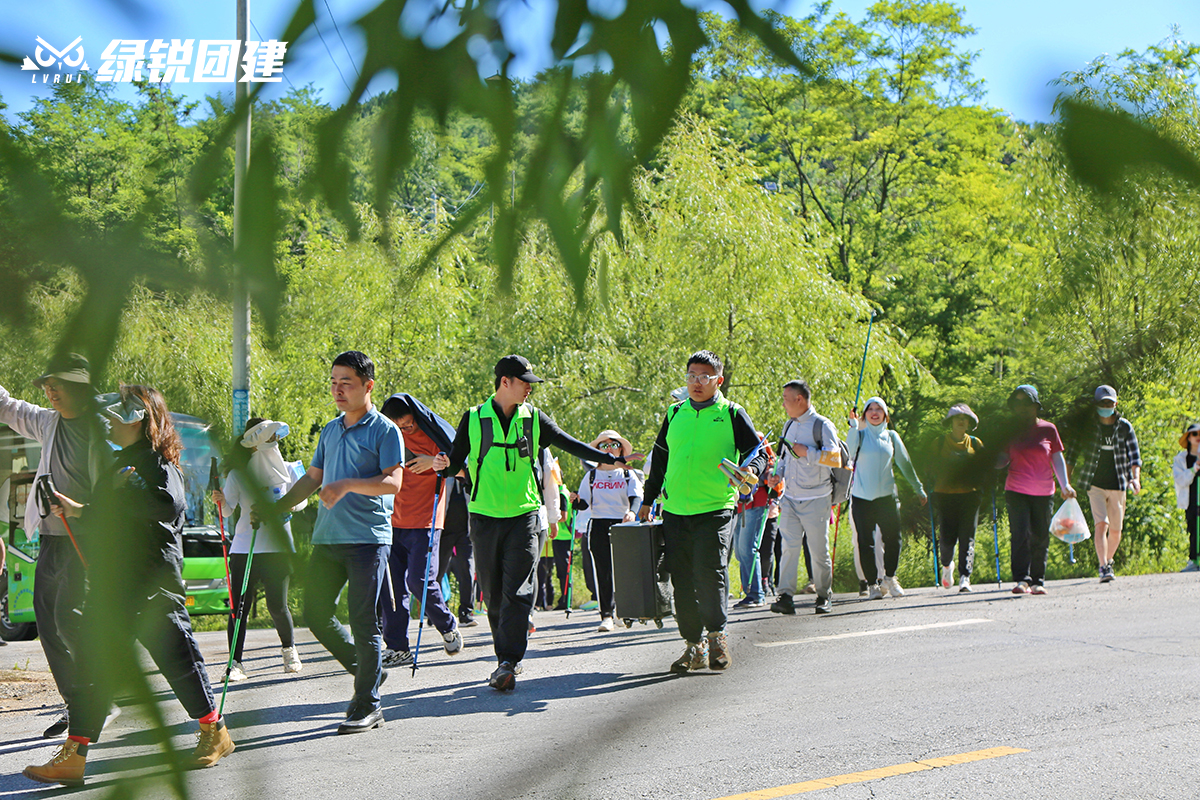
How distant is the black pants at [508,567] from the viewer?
594cm

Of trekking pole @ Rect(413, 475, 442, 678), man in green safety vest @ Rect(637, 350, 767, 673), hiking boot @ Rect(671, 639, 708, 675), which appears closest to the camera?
hiking boot @ Rect(671, 639, 708, 675)

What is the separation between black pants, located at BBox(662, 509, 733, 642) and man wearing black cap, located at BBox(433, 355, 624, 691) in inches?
28.5

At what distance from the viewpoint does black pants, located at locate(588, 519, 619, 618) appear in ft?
27.9

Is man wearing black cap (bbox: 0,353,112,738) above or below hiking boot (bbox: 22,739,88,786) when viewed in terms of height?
above

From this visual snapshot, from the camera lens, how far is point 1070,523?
0.80 m

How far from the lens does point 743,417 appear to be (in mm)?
5762

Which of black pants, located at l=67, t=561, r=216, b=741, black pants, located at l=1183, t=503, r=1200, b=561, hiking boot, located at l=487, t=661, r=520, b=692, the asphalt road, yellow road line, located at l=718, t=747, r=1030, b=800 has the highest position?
black pants, located at l=1183, t=503, r=1200, b=561

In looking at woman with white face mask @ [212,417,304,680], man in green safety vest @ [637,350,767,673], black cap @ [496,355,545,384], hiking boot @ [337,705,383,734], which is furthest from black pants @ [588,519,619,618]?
woman with white face mask @ [212,417,304,680]

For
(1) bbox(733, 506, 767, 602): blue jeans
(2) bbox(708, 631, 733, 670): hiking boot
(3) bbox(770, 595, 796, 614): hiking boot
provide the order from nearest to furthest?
(2) bbox(708, 631, 733, 670): hiking boot
(3) bbox(770, 595, 796, 614): hiking boot
(1) bbox(733, 506, 767, 602): blue jeans

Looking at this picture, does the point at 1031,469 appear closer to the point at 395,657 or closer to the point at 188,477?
the point at 188,477

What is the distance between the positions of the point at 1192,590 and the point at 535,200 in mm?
10673

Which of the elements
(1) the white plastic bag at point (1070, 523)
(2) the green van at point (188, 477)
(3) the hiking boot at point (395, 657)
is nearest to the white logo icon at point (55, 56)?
(2) the green van at point (188, 477)

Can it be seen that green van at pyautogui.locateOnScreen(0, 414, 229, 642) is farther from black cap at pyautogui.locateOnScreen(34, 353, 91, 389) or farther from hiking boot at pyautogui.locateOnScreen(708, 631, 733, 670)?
hiking boot at pyautogui.locateOnScreen(708, 631, 733, 670)

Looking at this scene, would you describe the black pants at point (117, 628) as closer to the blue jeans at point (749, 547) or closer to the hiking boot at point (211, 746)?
the hiking boot at point (211, 746)
